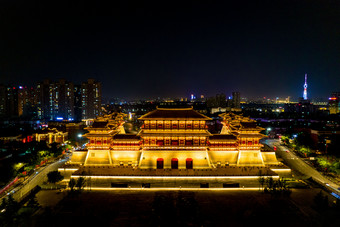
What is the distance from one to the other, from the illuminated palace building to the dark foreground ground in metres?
4.12

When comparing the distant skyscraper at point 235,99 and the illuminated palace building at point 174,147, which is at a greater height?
the distant skyscraper at point 235,99

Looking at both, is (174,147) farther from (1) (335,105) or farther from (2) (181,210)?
(1) (335,105)

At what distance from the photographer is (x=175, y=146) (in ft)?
79.3

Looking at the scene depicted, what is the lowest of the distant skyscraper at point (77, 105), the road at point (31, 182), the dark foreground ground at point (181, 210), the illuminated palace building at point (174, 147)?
the road at point (31, 182)

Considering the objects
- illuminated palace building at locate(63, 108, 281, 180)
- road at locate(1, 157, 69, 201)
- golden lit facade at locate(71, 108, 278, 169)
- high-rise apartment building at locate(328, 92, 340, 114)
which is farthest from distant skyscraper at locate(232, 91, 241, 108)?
road at locate(1, 157, 69, 201)

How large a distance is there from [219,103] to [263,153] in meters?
106

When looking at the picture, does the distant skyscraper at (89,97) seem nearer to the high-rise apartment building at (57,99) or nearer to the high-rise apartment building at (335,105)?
the high-rise apartment building at (57,99)

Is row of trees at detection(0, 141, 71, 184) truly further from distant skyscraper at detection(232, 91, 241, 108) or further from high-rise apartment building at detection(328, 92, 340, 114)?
distant skyscraper at detection(232, 91, 241, 108)

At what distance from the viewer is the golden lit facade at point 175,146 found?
2394 centimetres

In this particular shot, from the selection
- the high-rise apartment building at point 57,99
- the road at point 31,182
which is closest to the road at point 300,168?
the road at point 31,182

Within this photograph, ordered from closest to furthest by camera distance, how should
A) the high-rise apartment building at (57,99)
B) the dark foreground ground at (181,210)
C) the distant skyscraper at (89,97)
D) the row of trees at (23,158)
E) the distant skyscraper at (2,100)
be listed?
the dark foreground ground at (181,210) < the row of trees at (23,158) < the high-rise apartment building at (57,99) < the distant skyscraper at (2,100) < the distant skyscraper at (89,97)

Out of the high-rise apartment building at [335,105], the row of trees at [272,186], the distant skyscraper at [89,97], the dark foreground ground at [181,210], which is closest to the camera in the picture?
the dark foreground ground at [181,210]

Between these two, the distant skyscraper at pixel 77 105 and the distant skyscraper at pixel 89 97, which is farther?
the distant skyscraper at pixel 89 97

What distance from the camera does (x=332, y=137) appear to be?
34.0 meters
